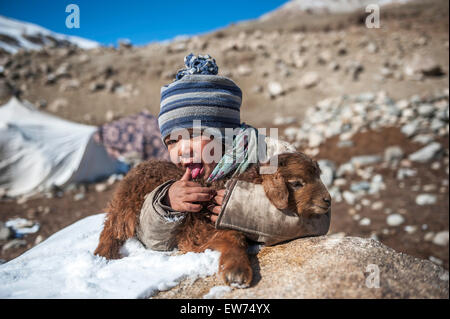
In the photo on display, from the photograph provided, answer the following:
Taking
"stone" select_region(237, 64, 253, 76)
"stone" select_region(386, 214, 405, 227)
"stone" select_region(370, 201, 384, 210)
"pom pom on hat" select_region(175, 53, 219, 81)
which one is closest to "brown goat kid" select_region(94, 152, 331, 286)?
"pom pom on hat" select_region(175, 53, 219, 81)

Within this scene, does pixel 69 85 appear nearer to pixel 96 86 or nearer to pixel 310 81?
pixel 96 86

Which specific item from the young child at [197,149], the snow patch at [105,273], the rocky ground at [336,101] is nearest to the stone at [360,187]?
the rocky ground at [336,101]

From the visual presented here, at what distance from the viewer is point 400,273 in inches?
53.3

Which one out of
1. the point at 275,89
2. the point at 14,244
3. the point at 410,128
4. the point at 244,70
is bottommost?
the point at 14,244

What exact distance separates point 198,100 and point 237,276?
115 cm

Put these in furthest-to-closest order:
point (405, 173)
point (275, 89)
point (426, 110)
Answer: point (275, 89) → point (426, 110) → point (405, 173)

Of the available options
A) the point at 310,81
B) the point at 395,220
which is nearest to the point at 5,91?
the point at 310,81

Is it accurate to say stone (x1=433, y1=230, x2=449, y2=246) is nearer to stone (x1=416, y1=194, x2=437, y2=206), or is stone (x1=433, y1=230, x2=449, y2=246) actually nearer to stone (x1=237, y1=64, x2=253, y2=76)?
stone (x1=416, y1=194, x2=437, y2=206)

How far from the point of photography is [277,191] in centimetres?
146

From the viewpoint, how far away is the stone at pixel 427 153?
5543 millimetres

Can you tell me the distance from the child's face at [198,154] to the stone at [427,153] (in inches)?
212

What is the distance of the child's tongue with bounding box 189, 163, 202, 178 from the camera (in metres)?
1.77

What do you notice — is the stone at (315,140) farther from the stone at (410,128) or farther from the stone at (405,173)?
the stone at (405,173)
